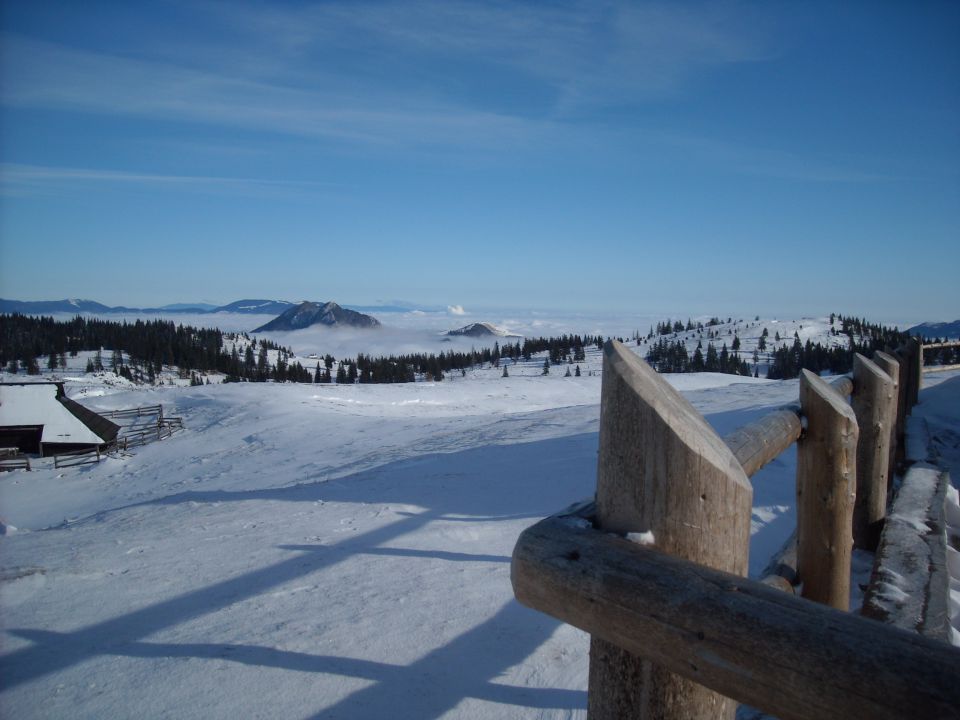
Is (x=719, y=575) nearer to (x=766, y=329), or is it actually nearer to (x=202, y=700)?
(x=202, y=700)

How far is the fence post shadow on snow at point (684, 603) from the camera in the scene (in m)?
0.95

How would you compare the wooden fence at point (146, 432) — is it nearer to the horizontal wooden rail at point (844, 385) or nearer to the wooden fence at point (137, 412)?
the wooden fence at point (137, 412)

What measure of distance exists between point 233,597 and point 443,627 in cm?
193

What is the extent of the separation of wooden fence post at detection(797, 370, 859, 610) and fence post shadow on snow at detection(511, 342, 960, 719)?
5.08 feet

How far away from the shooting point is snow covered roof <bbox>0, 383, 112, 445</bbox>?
89.4 feet

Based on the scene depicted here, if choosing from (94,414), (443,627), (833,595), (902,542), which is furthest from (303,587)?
(94,414)

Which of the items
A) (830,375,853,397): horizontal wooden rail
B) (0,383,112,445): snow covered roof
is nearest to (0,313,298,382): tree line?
(0,383,112,445): snow covered roof

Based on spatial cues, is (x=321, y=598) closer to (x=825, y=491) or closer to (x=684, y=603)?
(x=825, y=491)

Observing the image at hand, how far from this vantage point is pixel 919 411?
772 centimetres

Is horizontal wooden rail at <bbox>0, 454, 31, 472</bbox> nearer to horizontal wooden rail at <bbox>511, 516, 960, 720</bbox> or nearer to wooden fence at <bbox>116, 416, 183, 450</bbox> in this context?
wooden fence at <bbox>116, 416, 183, 450</bbox>

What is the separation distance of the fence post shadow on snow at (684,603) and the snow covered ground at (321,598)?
6.97 feet

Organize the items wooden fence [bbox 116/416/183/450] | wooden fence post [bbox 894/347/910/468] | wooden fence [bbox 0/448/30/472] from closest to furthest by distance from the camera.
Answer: wooden fence post [bbox 894/347/910/468] < wooden fence [bbox 0/448/30/472] < wooden fence [bbox 116/416/183/450]

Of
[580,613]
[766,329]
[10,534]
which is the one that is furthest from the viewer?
[766,329]

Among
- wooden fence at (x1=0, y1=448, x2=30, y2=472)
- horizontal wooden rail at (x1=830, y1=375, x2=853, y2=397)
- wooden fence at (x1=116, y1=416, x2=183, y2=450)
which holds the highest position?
horizontal wooden rail at (x1=830, y1=375, x2=853, y2=397)
